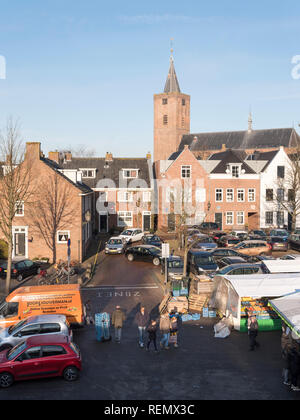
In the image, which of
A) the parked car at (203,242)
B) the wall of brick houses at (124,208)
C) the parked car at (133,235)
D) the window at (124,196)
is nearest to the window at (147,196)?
the wall of brick houses at (124,208)

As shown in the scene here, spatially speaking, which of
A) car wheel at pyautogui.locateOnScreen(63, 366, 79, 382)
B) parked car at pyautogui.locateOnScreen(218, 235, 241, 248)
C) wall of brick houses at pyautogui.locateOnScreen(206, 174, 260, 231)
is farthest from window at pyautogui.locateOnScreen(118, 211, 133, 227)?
car wheel at pyautogui.locateOnScreen(63, 366, 79, 382)

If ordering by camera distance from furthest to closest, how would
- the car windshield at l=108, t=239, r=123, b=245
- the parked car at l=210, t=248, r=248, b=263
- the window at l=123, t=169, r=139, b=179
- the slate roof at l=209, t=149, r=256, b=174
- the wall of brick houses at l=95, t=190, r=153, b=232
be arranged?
the slate roof at l=209, t=149, r=256, b=174 < the window at l=123, t=169, r=139, b=179 < the wall of brick houses at l=95, t=190, r=153, b=232 < the car windshield at l=108, t=239, r=123, b=245 < the parked car at l=210, t=248, r=248, b=263

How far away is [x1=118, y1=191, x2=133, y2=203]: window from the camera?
174 ft

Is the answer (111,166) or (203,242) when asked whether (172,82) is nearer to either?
(111,166)

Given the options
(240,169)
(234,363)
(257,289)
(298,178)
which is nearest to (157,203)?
(240,169)

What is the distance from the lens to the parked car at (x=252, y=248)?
37344mm

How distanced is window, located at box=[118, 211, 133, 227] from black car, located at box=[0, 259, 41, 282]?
22.0 m

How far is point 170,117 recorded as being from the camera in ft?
328

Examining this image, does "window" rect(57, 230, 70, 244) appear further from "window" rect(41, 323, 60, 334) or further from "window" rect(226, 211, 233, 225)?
"window" rect(226, 211, 233, 225)

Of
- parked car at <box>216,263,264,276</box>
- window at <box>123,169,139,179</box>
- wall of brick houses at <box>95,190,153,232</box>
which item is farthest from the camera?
window at <box>123,169,139,179</box>

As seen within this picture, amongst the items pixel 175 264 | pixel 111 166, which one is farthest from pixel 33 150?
pixel 111 166

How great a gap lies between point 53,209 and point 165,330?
20.8 m

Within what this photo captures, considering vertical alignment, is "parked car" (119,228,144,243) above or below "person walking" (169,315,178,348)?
above

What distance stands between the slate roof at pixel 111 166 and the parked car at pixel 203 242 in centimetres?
1460
